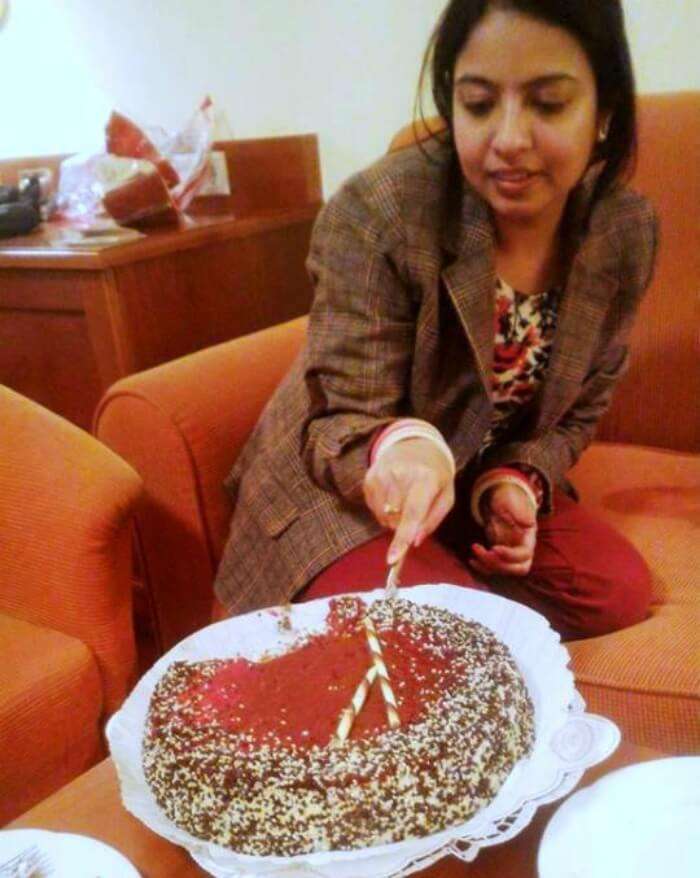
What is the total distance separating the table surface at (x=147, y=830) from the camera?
618mm

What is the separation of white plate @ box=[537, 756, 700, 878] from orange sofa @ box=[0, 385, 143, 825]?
647mm

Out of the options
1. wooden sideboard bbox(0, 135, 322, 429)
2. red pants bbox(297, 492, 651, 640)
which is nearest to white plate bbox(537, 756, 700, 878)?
red pants bbox(297, 492, 651, 640)

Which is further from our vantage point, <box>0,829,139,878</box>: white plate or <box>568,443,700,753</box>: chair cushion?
<box>568,443,700,753</box>: chair cushion

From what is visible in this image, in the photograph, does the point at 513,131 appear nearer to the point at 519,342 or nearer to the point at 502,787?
the point at 519,342

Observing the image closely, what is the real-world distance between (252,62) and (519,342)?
3.59ft

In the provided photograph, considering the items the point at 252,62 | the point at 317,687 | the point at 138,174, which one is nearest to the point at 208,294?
the point at 138,174

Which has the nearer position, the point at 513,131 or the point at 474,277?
the point at 513,131

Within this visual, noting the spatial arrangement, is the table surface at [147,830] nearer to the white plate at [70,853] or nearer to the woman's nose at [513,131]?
the white plate at [70,853]

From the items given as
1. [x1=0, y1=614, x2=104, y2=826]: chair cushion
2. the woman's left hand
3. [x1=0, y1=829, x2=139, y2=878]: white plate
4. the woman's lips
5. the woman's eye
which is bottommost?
[x1=0, y1=614, x2=104, y2=826]: chair cushion

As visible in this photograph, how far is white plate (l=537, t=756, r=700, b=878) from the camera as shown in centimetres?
56

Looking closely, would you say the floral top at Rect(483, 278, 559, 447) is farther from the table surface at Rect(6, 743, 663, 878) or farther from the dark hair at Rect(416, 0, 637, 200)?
the table surface at Rect(6, 743, 663, 878)

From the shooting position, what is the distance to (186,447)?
3.76ft

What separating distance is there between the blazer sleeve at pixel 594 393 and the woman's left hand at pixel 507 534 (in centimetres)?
6

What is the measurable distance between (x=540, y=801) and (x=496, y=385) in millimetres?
602
